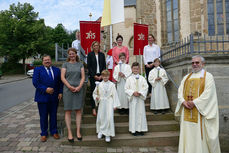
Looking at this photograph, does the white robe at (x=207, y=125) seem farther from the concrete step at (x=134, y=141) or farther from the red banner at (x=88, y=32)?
the red banner at (x=88, y=32)

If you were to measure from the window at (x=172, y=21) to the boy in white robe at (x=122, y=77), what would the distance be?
291 inches

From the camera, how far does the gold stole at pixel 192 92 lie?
3.53 metres

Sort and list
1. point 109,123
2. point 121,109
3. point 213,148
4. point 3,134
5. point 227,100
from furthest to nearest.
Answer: point 121,109, point 3,134, point 227,100, point 109,123, point 213,148

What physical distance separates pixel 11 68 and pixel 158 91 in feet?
105

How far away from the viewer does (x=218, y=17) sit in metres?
9.61

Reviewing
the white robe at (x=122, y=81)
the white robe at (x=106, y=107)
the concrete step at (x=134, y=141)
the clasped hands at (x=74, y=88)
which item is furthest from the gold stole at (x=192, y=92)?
the clasped hands at (x=74, y=88)

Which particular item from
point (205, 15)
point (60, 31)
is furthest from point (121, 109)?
point (60, 31)

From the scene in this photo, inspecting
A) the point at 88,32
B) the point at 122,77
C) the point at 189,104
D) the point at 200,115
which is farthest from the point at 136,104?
the point at 88,32

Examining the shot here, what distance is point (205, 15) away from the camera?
962 cm

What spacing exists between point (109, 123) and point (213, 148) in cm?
223

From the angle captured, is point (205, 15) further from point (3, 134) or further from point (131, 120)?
point (3, 134)

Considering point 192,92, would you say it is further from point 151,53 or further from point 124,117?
point 151,53

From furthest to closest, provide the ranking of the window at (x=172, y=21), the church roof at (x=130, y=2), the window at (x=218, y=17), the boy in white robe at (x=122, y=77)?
the church roof at (x=130, y=2) → the window at (x=172, y=21) → the window at (x=218, y=17) → the boy in white robe at (x=122, y=77)

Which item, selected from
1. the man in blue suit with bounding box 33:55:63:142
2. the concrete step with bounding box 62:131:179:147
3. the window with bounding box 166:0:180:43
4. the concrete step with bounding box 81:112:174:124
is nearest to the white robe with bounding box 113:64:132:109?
the concrete step with bounding box 81:112:174:124
